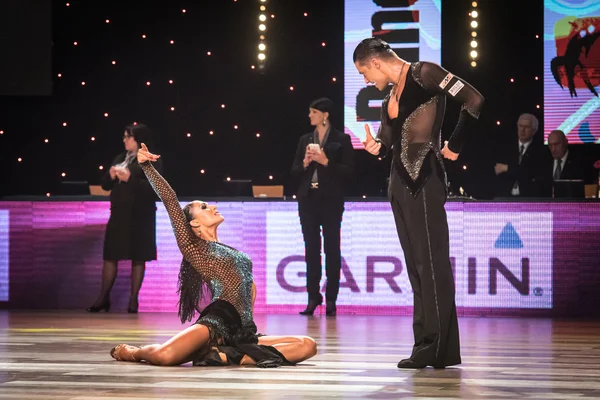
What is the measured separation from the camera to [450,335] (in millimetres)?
5113

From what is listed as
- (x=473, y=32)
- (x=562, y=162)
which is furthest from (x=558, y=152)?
(x=473, y=32)

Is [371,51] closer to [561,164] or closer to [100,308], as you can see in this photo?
[100,308]

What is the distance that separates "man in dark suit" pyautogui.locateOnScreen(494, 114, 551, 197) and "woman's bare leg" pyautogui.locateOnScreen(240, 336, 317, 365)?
4958mm

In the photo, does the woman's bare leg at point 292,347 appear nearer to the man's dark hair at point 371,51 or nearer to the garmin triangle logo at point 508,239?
the man's dark hair at point 371,51

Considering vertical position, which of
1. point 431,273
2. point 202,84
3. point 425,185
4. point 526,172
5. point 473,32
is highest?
point 473,32

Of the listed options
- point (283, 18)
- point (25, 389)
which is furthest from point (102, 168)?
point (25, 389)

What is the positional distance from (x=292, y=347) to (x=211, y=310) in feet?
1.44

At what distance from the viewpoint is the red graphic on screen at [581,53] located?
11789mm

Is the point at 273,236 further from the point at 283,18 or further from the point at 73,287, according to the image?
the point at 283,18

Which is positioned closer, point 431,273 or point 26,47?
point 431,273

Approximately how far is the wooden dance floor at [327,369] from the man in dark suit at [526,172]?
6.47 feet

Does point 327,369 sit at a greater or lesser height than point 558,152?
lesser

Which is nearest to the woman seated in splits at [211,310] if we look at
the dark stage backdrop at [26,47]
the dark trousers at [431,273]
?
the dark trousers at [431,273]

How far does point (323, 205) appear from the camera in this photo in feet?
30.9
